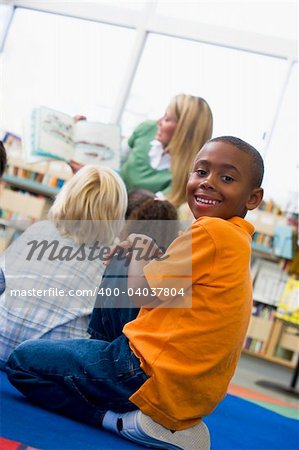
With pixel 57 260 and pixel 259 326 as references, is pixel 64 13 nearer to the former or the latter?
pixel 259 326

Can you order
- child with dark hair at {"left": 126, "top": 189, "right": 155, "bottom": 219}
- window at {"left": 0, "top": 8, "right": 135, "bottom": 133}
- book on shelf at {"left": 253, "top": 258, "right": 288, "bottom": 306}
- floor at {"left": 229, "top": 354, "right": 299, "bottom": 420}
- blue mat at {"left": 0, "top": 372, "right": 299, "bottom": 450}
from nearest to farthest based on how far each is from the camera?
blue mat at {"left": 0, "top": 372, "right": 299, "bottom": 450} < child with dark hair at {"left": 126, "top": 189, "right": 155, "bottom": 219} < floor at {"left": 229, "top": 354, "right": 299, "bottom": 420} < window at {"left": 0, "top": 8, "right": 135, "bottom": 133} < book on shelf at {"left": 253, "top": 258, "right": 288, "bottom": 306}

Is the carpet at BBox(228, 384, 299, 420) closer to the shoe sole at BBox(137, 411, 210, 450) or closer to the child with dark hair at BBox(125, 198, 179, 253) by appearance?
the child with dark hair at BBox(125, 198, 179, 253)

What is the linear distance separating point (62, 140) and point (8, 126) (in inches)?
88.6

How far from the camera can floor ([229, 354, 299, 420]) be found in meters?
3.14

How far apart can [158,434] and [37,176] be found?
3923 mm

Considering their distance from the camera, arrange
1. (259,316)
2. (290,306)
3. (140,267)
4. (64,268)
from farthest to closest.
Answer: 1. (259,316)
2. (290,306)
3. (64,268)
4. (140,267)

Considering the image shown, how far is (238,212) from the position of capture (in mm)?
1396

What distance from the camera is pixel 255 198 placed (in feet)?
4.63

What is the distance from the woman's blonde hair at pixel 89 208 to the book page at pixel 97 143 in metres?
0.88

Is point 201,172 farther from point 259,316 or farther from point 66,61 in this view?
point 259,316

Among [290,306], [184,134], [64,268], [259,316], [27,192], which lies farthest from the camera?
[27,192]

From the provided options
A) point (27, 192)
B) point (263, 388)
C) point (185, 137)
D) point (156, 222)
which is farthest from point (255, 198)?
point (27, 192)

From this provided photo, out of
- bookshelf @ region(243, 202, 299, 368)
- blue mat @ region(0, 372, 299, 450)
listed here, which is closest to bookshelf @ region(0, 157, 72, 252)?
bookshelf @ region(243, 202, 299, 368)

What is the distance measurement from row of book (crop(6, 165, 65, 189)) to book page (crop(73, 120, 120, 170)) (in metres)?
2.18
